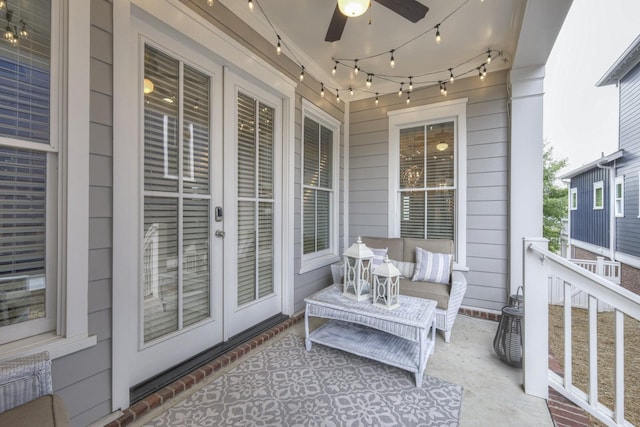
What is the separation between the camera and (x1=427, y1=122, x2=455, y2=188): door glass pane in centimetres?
359

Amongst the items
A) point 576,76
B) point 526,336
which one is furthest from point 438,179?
point 576,76

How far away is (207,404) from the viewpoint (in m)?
1.73

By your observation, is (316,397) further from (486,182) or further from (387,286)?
(486,182)

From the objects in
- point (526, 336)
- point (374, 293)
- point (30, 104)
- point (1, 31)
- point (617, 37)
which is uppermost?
point (617, 37)

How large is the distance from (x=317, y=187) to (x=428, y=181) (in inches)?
60.5

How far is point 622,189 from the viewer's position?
18.1 ft

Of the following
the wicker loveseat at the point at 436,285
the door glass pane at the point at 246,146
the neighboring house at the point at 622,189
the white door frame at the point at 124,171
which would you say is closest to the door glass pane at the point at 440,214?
the wicker loveseat at the point at 436,285

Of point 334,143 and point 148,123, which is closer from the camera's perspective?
point 148,123

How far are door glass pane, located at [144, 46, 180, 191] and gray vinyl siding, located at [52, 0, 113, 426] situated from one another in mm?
320

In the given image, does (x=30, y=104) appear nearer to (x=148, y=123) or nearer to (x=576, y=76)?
(x=148, y=123)

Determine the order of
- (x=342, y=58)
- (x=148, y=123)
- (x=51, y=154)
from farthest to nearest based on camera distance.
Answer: (x=342, y=58), (x=148, y=123), (x=51, y=154)

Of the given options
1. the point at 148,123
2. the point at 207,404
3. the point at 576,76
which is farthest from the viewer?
the point at 576,76

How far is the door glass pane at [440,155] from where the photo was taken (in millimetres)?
3586

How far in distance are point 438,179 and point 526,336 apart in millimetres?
2260
